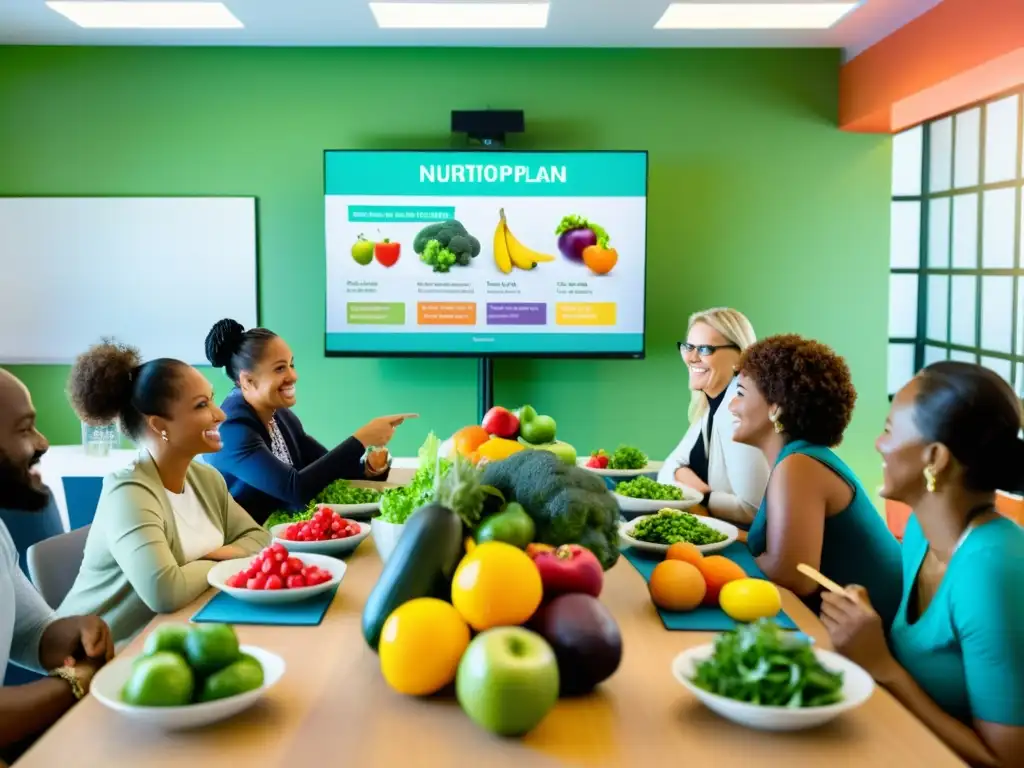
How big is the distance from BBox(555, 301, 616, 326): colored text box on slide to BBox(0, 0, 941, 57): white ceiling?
129 cm

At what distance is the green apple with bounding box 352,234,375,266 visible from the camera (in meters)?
4.60

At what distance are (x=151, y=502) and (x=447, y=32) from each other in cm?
328

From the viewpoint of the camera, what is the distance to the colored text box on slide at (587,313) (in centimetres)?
463

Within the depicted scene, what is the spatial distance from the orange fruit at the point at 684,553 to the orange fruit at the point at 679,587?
82 millimetres

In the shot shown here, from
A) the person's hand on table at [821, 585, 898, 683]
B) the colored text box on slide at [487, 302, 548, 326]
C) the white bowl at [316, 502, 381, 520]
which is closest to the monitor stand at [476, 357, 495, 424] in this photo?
the colored text box on slide at [487, 302, 548, 326]

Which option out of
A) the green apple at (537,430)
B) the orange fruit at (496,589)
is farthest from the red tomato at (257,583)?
the green apple at (537,430)

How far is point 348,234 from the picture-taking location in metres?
4.61

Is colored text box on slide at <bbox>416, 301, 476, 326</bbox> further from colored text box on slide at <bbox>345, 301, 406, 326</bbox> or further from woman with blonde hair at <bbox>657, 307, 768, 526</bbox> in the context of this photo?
woman with blonde hair at <bbox>657, 307, 768, 526</bbox>

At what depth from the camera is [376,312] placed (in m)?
4.64

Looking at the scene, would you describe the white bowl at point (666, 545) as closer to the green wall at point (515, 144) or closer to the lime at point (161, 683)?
the lime at point (161, 683)

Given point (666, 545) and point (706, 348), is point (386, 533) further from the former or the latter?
point (706, 348)

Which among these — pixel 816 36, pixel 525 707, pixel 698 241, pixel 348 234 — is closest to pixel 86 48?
pixel 348 234

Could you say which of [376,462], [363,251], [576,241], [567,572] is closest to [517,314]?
[576,241]

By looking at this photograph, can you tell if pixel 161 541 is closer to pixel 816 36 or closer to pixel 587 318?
pixel 587 318
